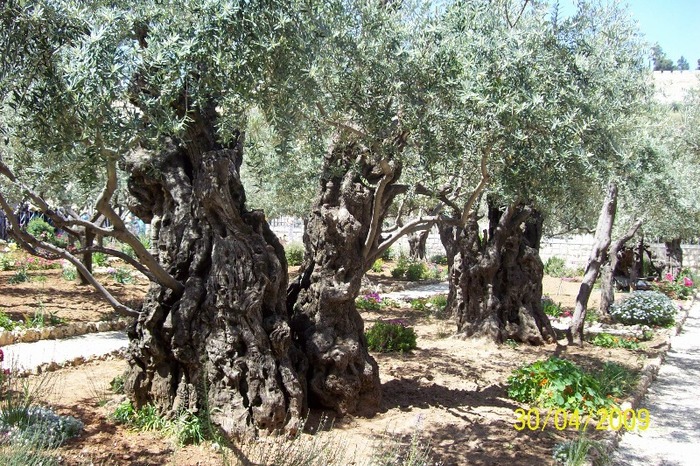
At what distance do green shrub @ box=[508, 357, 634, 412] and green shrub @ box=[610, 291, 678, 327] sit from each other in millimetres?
7511

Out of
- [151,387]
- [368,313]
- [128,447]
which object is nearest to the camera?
[128,447]

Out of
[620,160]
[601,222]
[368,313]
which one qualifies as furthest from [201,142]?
[368,313]

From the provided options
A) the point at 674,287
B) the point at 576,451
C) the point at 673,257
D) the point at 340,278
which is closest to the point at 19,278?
the point at 340,278

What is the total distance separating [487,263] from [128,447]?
7592 millimetres

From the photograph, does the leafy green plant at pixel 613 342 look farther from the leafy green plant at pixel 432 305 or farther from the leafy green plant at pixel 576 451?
the leafy green plant at pixel 576 451

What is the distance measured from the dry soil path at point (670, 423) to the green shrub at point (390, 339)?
11.7ft

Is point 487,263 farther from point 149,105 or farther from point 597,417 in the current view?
point 149,105

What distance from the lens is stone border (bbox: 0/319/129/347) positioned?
29.7ft

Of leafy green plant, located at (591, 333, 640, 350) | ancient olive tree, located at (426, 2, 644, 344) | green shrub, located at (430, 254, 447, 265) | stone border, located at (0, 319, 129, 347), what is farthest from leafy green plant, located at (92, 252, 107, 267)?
green shrub, located at (430, 254, 447, 265)

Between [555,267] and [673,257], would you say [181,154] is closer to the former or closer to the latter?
[673,257]

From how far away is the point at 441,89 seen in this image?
584cm

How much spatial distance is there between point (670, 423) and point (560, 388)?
1.48 metres

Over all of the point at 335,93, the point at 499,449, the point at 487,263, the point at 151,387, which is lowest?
the point at 499,449

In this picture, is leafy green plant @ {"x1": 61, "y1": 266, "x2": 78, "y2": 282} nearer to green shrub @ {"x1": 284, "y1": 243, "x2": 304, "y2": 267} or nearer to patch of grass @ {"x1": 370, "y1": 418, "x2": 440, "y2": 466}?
green shrub @ {"x1": 284, "y1": 243, "x2": 304, "y2": 267}
